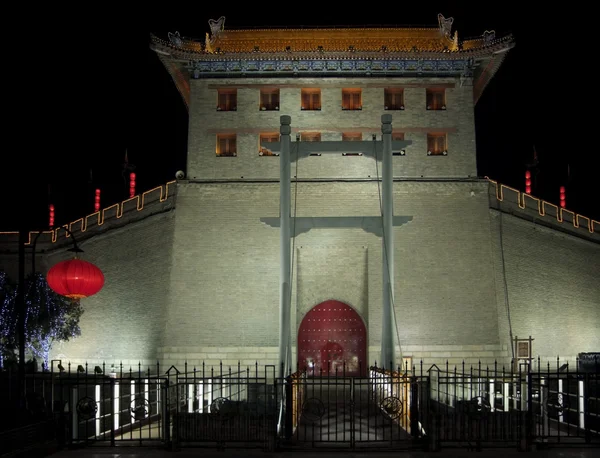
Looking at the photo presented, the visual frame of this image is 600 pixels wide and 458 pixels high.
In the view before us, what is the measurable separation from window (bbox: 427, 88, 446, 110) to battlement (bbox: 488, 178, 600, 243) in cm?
290

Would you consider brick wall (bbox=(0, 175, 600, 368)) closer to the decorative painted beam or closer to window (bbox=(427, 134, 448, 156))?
window (bbox=(427, 134, 448, 156))

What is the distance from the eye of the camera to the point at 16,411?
10.5 m

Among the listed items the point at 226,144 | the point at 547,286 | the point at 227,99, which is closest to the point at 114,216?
the point at 226,144

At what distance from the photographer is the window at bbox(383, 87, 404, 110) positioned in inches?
909

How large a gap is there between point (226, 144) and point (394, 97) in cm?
550

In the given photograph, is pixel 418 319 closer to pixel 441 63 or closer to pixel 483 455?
pixel 441 63

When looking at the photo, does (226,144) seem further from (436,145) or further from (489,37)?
(489,37)

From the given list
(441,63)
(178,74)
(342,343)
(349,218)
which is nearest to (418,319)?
(342,343)

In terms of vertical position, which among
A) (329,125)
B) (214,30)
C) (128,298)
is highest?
(214,30)

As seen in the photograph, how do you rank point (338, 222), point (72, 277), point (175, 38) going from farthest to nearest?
1. point (175, 38)
2. point (338, 222)
3. point (72, 277)

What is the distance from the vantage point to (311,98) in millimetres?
23203

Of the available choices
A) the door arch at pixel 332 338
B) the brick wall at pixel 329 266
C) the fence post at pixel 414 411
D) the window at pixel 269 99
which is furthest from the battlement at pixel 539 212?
the fence post at pixel 414 411

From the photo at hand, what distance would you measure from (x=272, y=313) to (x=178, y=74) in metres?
8.62

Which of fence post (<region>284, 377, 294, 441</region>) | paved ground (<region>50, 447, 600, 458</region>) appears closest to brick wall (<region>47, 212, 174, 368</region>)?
fence post (<region>284, 377, 294, 441</region>)
